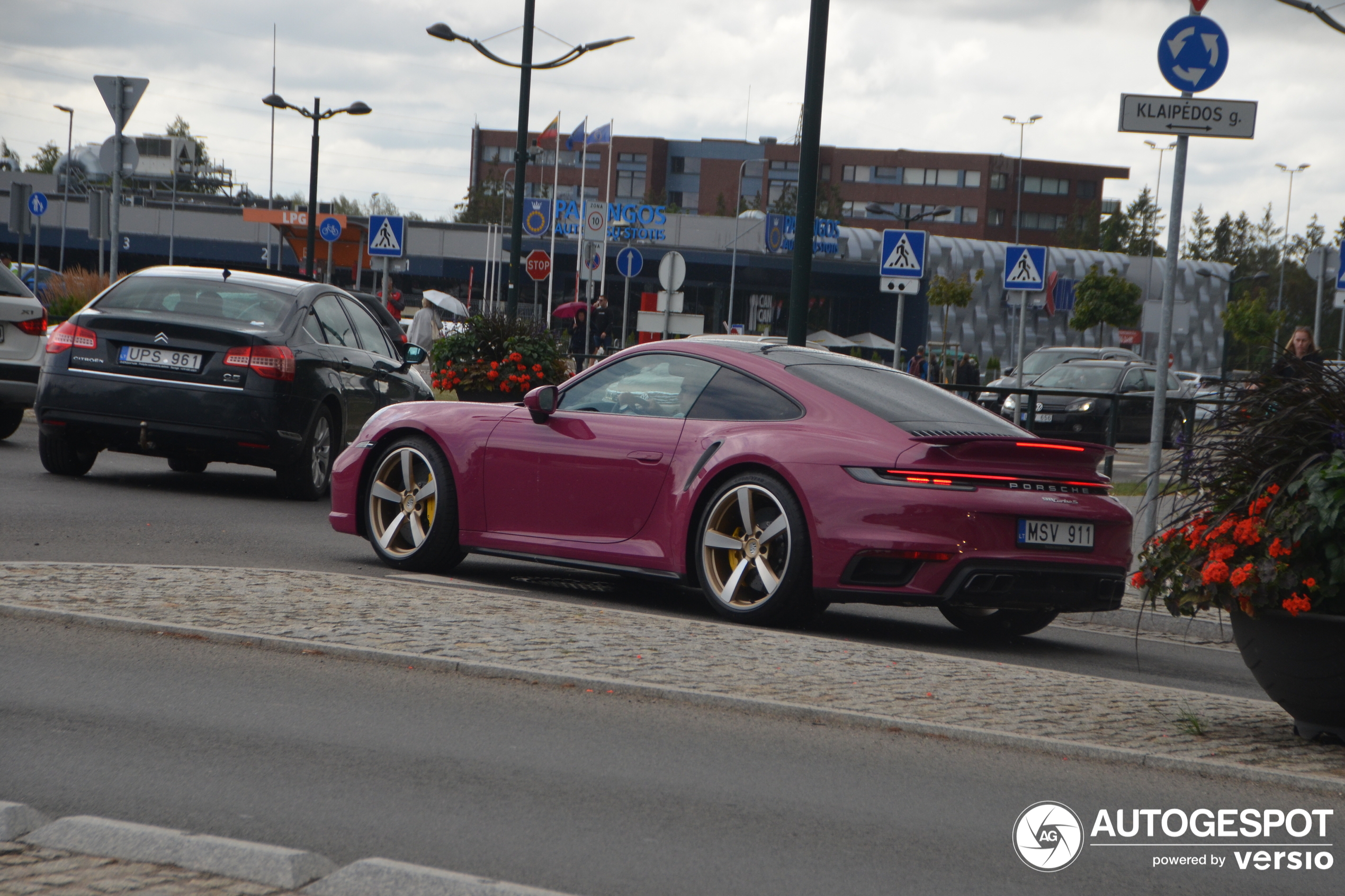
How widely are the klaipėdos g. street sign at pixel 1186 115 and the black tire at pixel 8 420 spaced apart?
11013 mm

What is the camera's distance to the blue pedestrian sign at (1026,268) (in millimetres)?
21438

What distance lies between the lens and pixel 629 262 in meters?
34.3

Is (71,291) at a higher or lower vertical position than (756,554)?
higher

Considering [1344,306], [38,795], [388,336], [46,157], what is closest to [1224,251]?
[46,157]

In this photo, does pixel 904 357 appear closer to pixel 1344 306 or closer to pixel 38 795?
pixel 1344 306

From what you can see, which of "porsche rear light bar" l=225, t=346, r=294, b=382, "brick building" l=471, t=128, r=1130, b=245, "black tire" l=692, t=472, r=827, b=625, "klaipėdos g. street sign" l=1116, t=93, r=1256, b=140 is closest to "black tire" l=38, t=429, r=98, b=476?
"porsche rear light bar" l=225, t=346, r=294, b=382

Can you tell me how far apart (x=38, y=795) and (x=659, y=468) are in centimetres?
410

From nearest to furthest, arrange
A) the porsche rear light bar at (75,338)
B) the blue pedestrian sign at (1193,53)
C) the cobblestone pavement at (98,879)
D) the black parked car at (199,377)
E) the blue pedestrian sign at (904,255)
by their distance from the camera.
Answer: the cobblestone pavement at (98,879), the blue pedestrian sign at (1193,53), the black parked car at (199,377), the porsche rear light bar at (75,338), the blue pedestrian sign at (904,255)

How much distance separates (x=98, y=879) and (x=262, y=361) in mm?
8757

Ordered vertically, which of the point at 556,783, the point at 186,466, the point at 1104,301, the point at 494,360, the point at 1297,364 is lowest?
the point at 186,466

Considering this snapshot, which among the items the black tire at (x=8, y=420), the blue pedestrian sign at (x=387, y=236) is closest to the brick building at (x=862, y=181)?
the blue pedestrian sign at (x=387, y=236)

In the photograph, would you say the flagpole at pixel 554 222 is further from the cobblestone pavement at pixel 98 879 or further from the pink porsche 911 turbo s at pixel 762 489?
the cobblestone pavement at pixel 98 879

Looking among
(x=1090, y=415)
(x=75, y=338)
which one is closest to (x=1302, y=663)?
(x=75, y=338)

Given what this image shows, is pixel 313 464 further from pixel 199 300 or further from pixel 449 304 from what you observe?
pixel 449 304
